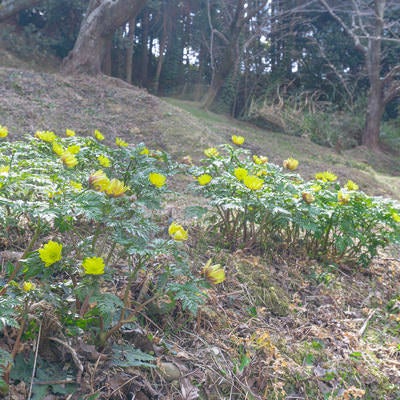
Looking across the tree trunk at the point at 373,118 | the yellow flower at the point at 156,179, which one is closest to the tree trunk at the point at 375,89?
the tree trunk at the point at 373,118

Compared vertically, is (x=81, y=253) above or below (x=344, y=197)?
below

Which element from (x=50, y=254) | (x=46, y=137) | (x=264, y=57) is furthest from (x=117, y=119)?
(x=264, y=57)

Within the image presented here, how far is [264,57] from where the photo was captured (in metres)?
13.0

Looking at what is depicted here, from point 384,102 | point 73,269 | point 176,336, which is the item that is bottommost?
point 176,336

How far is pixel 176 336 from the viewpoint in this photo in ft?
5.84

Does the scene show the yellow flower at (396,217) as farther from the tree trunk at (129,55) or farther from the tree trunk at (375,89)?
the tree trunk at (129,55)

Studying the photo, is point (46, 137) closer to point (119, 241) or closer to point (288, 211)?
point (119, 241)

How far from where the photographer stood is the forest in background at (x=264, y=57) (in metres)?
10.4

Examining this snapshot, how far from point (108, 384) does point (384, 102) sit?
404 inches

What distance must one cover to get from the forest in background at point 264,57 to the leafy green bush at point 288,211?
7.59 m

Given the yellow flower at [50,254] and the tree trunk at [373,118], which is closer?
the yellow flower at [50,254]

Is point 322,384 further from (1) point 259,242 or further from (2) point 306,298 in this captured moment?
(1) point 259,242

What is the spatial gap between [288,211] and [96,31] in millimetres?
6523

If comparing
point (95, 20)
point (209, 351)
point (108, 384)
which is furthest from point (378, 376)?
point (95, 20)
